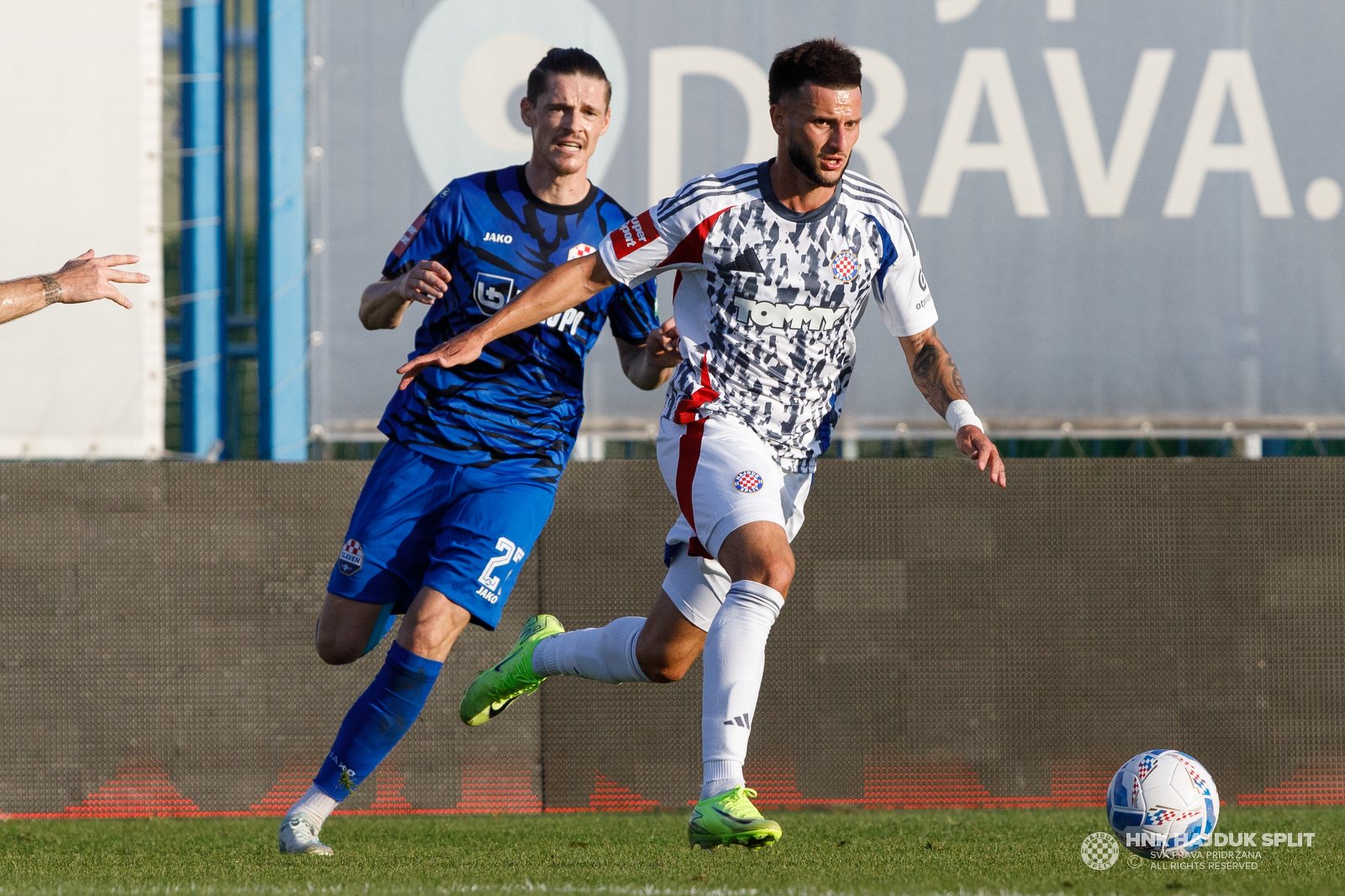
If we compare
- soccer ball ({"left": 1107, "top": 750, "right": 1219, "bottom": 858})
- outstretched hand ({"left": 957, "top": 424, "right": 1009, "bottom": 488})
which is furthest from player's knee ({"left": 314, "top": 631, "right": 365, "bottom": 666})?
soccer ball ({"left": 1107, "top": 750, "right": 1219, "bottom": 858})

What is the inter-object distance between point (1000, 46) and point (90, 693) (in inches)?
192

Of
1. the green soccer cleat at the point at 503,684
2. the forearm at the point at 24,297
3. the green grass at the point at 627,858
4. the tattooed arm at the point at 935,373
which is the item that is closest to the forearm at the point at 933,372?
the tattooed arm at the point at 935,373

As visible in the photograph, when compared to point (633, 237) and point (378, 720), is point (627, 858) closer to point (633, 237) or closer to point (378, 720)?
point (378, 720)

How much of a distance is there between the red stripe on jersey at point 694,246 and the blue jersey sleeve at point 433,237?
34.6 inches

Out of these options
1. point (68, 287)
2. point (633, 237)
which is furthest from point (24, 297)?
point (633, 237)

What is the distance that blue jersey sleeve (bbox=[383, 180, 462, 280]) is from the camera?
16.5ft

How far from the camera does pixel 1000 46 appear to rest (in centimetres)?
710

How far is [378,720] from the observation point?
4.80 m

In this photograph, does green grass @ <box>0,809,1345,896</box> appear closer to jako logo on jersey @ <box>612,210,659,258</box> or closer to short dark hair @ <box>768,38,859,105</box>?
jako logo on jersey @ <box>612,210,659,258</box>

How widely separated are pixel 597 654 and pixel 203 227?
117 inches

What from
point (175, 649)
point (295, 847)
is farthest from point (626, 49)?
point (295, 847)

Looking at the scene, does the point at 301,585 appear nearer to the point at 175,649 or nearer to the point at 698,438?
the point at 175,649

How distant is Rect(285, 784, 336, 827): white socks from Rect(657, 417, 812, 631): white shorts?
134 cm

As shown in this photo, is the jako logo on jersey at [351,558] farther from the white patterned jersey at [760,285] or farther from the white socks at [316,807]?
the white patterned jersey at [760,285]
